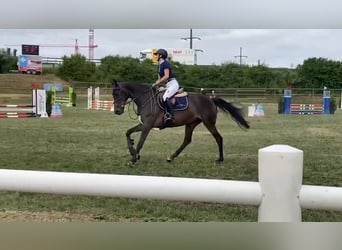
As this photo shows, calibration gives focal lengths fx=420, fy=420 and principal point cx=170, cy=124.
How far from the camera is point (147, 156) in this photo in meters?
3.23

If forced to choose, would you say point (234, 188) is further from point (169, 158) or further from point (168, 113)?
point (168, 113)

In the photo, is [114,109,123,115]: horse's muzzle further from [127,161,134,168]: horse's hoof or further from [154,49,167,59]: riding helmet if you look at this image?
[154,49,167,59]: riding helmet

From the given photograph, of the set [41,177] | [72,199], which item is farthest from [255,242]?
[72,199]

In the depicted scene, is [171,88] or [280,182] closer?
[280,182]

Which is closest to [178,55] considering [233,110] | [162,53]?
[162,53]

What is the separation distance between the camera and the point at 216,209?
1845 mm

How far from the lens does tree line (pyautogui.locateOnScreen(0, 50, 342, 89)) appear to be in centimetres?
225

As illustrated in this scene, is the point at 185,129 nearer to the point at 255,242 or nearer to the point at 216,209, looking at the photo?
the point at 216,209

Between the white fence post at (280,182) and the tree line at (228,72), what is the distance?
1.60 meters

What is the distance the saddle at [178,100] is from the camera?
3020mm

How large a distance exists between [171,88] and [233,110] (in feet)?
1.79

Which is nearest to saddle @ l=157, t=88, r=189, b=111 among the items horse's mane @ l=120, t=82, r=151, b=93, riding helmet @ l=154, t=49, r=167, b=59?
horse's mane @ l=120, t=82, r=151, b=93
